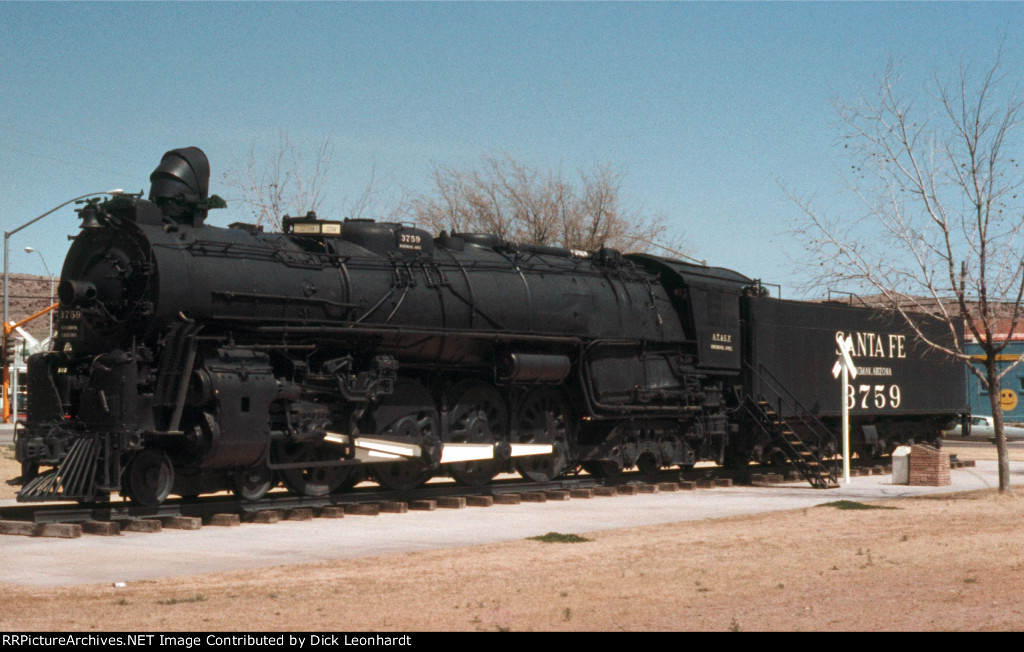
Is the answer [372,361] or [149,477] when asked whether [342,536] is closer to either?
[149,477]

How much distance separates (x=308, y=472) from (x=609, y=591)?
8.19 m

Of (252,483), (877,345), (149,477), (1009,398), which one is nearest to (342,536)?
(252,483)

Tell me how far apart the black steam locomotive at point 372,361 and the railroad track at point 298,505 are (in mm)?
298

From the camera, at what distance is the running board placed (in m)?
17.1

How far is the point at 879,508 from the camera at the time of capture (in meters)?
17.9

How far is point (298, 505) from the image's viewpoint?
54.7ft

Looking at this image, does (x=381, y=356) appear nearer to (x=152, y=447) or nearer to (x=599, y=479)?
(x=152, y=447)

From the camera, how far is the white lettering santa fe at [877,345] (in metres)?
26.4

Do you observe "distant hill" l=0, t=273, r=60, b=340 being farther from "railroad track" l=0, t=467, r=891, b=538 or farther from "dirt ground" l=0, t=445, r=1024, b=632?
"dirt ground" l=0, t=445, r=1024, b=632

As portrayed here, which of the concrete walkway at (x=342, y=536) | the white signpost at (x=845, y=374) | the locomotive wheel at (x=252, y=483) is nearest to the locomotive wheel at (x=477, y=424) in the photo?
the concrete walkway at (x=342, y=536)

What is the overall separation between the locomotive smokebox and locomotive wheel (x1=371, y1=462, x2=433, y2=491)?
4549 millimetres
